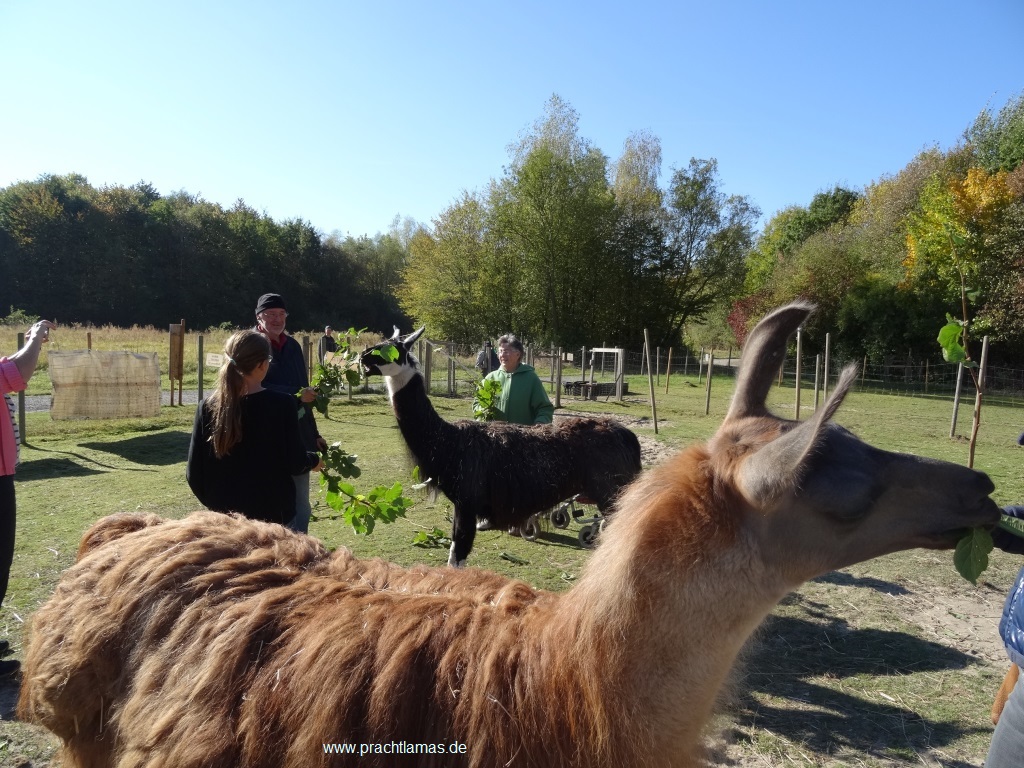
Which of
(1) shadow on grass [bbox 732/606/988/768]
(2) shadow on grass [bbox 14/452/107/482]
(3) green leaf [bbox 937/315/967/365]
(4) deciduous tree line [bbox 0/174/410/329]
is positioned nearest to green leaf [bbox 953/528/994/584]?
(1) shadow on grass [bbox 732/606/988/768]

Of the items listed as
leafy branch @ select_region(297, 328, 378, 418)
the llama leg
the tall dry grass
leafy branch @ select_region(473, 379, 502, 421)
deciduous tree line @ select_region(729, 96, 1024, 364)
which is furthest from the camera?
deciduous tree line @ select_region(729, 96, 1024, 364)

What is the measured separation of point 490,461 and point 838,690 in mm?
2877

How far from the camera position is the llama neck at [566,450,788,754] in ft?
4.76

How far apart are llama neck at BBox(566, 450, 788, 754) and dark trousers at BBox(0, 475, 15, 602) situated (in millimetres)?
3622

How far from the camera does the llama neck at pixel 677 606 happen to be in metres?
1.45

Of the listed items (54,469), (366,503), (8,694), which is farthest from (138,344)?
(366,503)

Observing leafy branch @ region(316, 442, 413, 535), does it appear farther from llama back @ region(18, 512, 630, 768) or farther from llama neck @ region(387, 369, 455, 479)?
llama back @ region(18, 512, 630, 768)

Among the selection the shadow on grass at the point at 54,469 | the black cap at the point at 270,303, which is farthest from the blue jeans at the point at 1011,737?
the shadow on grass at the point at 54,469

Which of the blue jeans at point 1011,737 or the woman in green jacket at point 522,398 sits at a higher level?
the woman in green jacket at point 522,398

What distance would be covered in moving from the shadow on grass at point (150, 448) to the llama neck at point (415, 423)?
20.0 ft

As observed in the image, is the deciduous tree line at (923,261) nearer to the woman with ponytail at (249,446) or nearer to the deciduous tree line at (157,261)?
the woman with ponytail at (249,446)

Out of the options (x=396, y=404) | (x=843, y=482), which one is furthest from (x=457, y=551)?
(x=843, y=482)

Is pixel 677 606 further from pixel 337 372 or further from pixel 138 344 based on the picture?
pixel 138 344

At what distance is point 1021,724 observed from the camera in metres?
1.73
